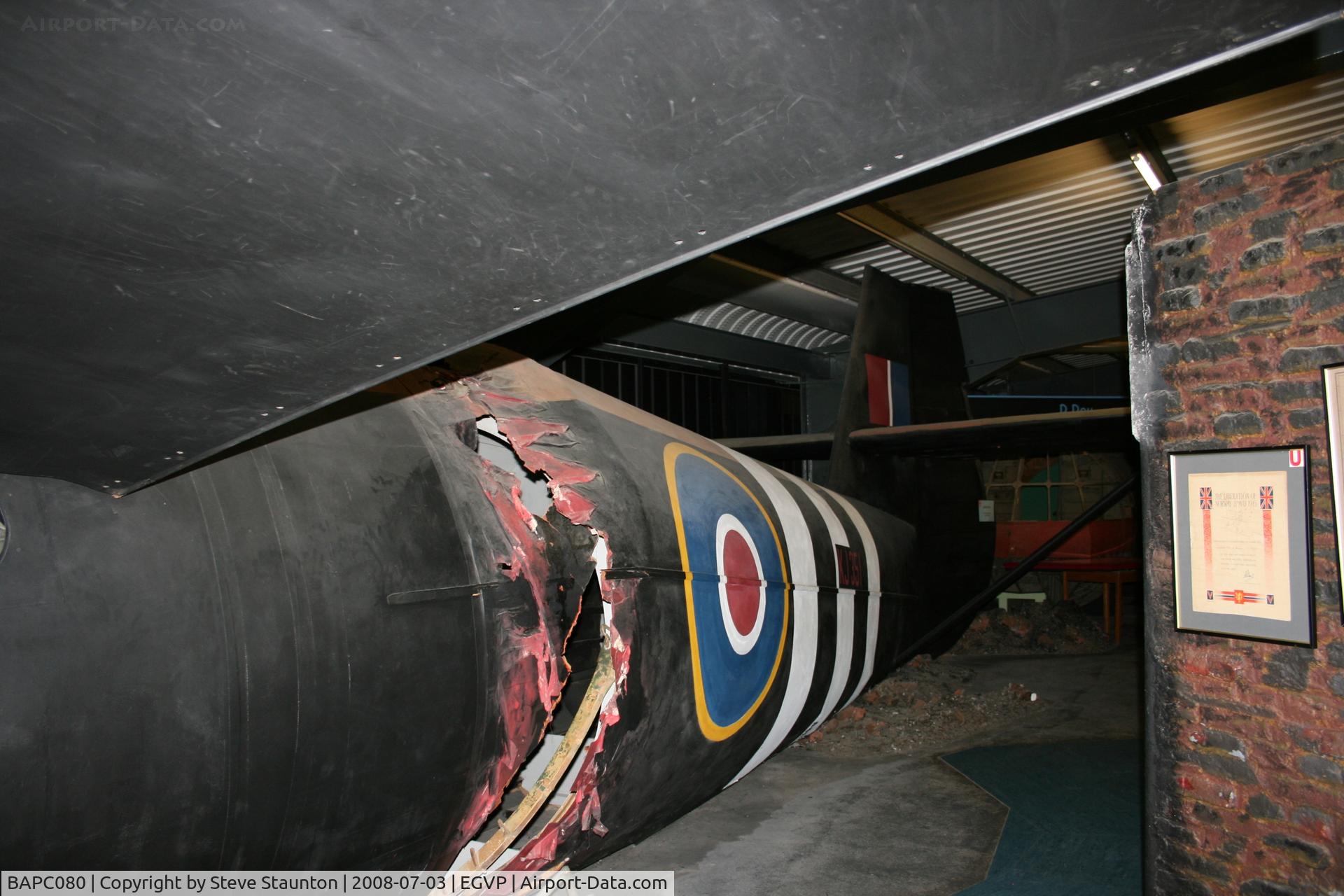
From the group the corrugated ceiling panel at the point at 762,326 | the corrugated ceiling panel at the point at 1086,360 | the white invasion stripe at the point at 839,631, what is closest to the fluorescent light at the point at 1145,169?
the white invasion stripe at the point at 839,631

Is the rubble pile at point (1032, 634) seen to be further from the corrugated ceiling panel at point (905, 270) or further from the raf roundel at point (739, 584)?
the raf roundel at point (739, 584)

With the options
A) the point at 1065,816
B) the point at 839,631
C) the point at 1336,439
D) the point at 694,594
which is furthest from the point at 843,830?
the point at 1336,439

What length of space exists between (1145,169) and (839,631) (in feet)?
18.0

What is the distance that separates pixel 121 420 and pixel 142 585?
483 millimetres

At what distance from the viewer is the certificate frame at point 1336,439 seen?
2.61 meters

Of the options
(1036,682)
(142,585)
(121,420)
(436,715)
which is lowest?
(1036,682)

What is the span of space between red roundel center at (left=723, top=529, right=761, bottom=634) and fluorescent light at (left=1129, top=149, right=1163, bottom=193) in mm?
5632

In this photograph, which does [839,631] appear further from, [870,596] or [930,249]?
[930,249]

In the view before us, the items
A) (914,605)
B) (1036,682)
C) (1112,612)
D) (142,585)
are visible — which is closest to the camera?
(142,585)

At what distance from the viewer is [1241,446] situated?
2.95 meters

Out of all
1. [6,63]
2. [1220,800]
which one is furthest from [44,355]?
[1220,800]

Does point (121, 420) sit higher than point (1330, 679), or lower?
higher

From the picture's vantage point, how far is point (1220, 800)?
2984mm

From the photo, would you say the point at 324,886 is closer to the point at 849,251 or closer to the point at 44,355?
the point at 44,355
